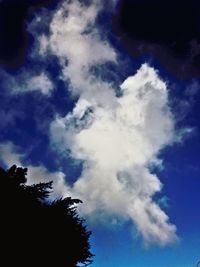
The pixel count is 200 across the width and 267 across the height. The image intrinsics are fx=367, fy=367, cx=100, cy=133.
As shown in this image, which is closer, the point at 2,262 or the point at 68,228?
the point at 2,262

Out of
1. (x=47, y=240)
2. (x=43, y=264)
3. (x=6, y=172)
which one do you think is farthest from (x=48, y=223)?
(x=6, y=172)

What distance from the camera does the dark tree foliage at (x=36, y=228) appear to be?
24.7 metres

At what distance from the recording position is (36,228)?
88.2 feet

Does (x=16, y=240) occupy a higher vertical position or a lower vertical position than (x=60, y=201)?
lower

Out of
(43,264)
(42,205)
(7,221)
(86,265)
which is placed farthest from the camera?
(86,265)

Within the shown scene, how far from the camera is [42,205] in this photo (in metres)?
29.6

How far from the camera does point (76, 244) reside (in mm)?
31156

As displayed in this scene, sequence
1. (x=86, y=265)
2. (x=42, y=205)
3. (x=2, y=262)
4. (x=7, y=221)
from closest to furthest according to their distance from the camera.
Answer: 1. (x=2, y=262)
2. (x=7, y=221)
3. (x=42, y=205)
4. (x=86, y=265)

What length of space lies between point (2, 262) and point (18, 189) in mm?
5738

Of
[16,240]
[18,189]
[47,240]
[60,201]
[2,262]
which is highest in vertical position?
[60,201]

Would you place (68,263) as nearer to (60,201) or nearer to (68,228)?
(68,228)

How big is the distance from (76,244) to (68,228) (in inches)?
72.5

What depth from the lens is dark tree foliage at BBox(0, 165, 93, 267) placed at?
24734mm

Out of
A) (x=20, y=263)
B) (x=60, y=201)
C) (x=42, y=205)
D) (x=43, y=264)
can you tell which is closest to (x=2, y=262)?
(x=20, y=263)
